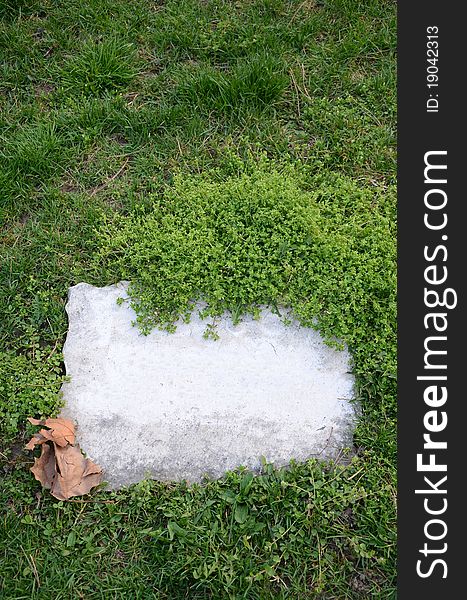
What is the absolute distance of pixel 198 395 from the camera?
3.45 m

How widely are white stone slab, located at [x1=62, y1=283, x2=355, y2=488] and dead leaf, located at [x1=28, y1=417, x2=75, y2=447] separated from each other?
84 millimetres

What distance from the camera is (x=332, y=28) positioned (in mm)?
4445

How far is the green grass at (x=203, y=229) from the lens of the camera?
3.11m

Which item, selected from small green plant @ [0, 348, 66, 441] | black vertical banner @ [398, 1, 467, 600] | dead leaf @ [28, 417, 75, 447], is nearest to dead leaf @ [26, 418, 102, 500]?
dead leaf @ [28, 417, 75, 447]

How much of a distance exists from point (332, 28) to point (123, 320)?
2.44 m

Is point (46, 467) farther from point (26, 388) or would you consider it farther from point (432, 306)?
point (432, 306)

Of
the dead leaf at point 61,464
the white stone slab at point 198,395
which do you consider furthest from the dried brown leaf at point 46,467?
the white stone slab at point 198,395

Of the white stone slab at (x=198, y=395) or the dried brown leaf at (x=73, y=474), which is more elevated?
the white stone slab at (x=198, y=395)

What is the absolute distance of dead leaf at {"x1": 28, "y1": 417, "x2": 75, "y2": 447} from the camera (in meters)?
3.26

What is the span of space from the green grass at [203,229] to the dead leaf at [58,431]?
0.33 feet

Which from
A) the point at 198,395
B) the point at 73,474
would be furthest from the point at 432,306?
the point at 73,474

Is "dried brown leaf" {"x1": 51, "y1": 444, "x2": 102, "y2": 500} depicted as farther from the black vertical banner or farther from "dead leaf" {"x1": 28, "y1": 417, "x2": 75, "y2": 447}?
the black vertical banner

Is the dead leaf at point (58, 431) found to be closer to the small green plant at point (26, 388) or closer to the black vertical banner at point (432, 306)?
the small green plant at point (26, 388)

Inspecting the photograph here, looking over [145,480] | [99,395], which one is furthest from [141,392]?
[145,480]
